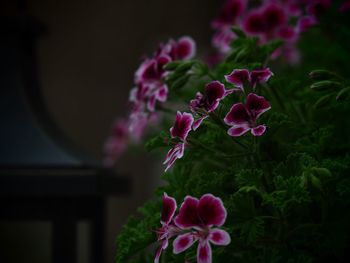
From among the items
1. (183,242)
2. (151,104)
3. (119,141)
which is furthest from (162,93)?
(119,141)

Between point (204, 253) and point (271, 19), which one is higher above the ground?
point (271, 19)

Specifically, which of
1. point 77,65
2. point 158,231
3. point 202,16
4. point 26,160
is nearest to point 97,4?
point 77,65

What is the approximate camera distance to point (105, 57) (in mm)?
2682

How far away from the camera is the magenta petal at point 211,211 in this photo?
1.90 ft

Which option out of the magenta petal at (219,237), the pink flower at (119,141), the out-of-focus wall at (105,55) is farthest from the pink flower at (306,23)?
the out-of-focus wall at (105,55)

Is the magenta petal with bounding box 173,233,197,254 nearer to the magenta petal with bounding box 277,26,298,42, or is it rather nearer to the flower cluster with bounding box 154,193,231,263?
the flower cluster with bounding box 154,193,231,263

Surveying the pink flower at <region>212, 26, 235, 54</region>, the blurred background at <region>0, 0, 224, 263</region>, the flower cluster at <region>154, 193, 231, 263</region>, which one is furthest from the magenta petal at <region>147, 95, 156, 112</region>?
the blurred background at <region>0, 0, 224, 263</region>

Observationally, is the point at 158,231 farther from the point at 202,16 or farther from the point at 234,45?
the point at 202,16

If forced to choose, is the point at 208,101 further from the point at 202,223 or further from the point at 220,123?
the point at 202,223

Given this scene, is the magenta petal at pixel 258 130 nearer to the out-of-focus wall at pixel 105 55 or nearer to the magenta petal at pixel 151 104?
the magenta petal at pixel 151 104

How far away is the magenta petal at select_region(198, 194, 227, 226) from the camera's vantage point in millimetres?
579

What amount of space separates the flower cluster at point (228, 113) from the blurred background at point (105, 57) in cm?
194

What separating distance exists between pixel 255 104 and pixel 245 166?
98 mm

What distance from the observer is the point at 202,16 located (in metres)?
2.67
